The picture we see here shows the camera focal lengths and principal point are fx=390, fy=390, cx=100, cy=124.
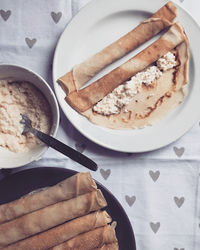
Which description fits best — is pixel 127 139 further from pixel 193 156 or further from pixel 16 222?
pixel 16 222

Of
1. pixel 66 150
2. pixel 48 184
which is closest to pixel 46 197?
pixel 48 184

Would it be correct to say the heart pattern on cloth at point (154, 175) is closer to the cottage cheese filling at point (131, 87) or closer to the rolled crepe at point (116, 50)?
the cottage cheese filling at point (131, 87)

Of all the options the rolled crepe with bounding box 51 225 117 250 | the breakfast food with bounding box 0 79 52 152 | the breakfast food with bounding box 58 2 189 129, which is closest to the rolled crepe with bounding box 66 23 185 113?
the breakfast food with bounding box 58 2 189 129

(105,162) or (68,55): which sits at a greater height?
(68,55)

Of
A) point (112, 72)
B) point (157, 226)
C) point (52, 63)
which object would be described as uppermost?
point (52, 63)

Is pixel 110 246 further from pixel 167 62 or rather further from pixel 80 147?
pixel 167 62

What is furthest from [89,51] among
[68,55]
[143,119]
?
[143,119]

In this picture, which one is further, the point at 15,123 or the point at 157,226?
the point at 157,226
